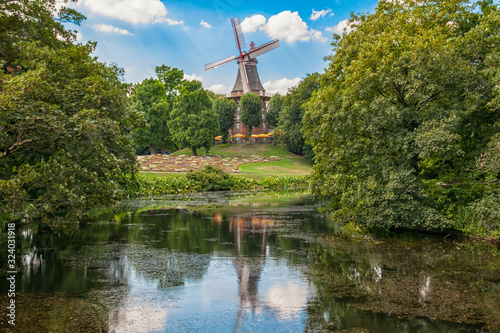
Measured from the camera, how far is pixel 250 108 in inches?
3428

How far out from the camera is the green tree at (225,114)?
87.6 m

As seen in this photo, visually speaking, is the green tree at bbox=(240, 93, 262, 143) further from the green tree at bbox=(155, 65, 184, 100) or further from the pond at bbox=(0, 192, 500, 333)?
the pond at bbox=(0, 192, 500, 333)

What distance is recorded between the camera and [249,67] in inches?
3430

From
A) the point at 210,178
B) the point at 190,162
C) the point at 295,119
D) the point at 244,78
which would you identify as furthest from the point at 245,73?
the point at 210,178

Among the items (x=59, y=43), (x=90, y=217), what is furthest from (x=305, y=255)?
(x=90, y=217)

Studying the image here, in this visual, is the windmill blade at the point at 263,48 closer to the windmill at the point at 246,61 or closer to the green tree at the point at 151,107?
the windmill at the point at 246,61

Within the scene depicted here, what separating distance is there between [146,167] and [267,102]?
154 feet

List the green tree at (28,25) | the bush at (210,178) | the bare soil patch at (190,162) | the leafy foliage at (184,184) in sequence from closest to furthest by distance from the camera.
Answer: the green tree at (28,25) < the leafy foliage at (184,184) < the bush at (210,178) < the bare soil patch at (190,162)

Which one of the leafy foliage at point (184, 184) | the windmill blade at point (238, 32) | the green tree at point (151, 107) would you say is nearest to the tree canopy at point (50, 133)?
the leafy foliage at point (184, 184)

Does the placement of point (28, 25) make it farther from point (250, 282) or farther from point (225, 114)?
point (225, 114)

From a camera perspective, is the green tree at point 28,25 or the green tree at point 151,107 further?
the green tree at point 151,107

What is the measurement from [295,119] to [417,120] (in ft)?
195

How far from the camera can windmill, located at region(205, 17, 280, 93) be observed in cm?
8119

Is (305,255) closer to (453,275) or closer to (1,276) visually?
(453,275)
